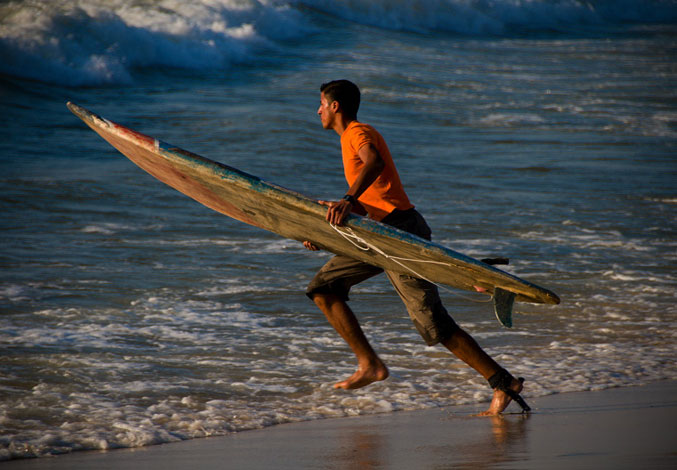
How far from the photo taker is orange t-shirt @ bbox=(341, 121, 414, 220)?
3732 millimetres

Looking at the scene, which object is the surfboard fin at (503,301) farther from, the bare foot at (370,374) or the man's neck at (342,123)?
the man's neck at (342,123)

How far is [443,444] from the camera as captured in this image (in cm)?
346

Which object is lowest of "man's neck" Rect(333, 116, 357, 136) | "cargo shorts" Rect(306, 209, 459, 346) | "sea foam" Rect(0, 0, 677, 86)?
"cargo shorts" Rect(306, 209, 459, 346)

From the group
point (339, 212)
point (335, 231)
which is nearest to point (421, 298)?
point (335, 231)

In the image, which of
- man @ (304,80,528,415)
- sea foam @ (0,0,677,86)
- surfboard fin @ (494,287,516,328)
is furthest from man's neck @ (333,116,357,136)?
sea foam @ (0,0,677,86)

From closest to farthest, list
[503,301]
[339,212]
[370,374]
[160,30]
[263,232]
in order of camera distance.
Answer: [339,212] → [503,301] → [370,374] → [263,232] → [160,30]

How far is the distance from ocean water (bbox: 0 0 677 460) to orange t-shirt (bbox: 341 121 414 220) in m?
1.09

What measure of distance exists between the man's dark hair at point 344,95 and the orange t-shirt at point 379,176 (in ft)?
0.27

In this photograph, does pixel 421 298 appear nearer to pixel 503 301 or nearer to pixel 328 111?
pixel 503 301

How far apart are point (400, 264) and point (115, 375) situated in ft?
6.41

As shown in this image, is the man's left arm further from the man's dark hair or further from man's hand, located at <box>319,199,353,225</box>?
the man's dark hair

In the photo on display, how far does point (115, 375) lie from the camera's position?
4793 mm

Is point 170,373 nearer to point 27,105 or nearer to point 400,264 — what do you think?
point 400,264

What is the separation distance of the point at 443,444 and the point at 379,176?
4.02 ft
